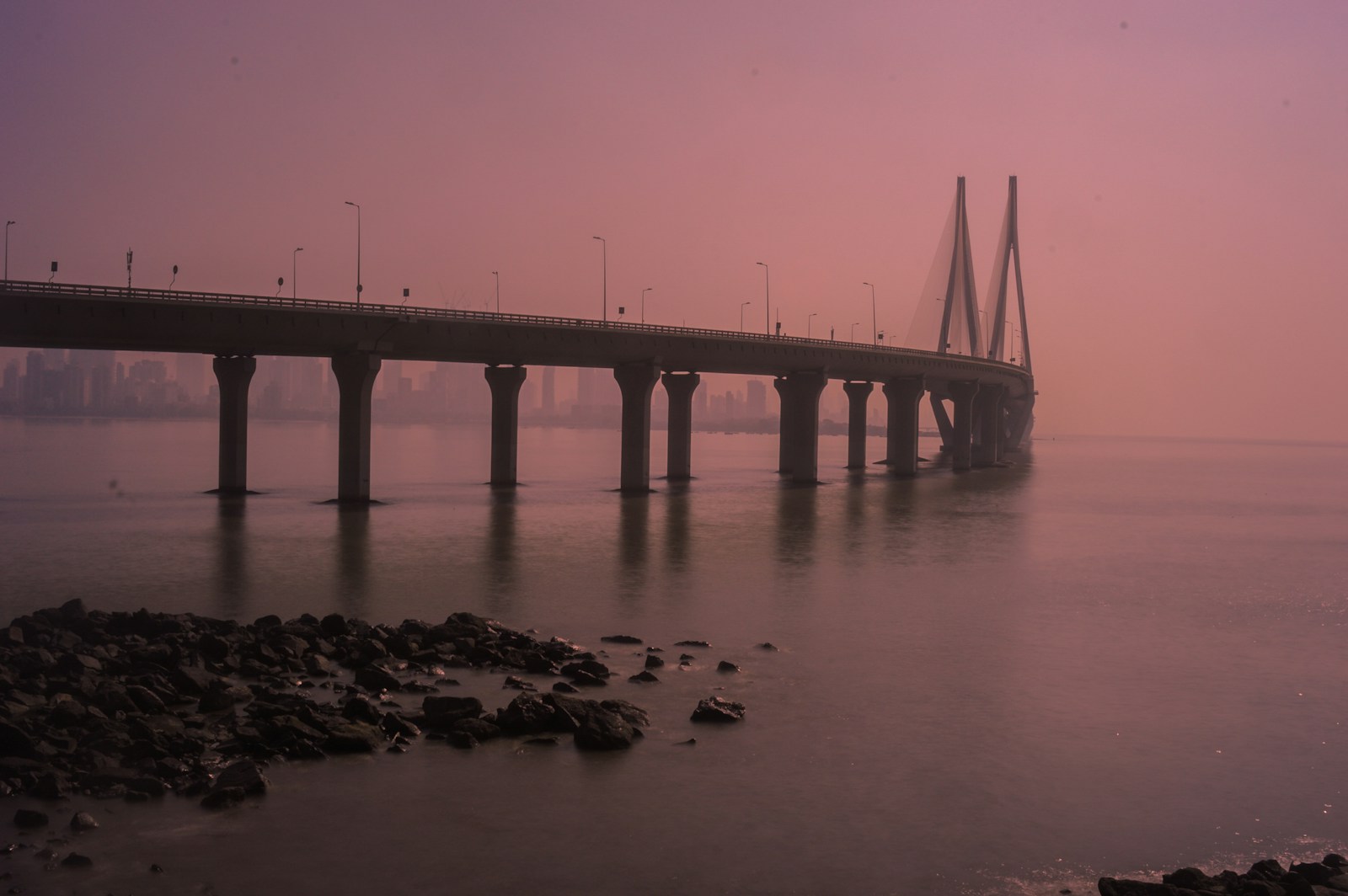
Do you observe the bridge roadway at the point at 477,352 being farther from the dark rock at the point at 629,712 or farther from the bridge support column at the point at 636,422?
the dark rock at the point at 629,712

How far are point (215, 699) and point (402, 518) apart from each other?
42273 millimetres

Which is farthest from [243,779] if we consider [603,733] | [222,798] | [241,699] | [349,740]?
[603,733]

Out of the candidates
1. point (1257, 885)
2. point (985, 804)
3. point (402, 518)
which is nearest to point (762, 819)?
point (985, 804)

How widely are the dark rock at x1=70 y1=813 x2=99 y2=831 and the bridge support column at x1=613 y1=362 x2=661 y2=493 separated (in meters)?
69.1

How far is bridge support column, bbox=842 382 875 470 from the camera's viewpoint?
394 ft

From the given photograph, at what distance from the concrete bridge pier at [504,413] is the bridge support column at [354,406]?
52.9ft

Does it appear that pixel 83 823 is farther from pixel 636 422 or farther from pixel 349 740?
pixel 636 422

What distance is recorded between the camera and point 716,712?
21.4 m

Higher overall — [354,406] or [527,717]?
[354,406]

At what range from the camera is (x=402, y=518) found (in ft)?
205

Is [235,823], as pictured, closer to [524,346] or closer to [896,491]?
[524,346]

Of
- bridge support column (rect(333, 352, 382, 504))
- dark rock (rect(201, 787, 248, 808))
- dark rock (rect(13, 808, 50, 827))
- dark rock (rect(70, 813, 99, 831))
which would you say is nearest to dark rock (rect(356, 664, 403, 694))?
dark rock (rect(201, 787, 248, 808))

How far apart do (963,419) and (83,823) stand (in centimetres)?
12379

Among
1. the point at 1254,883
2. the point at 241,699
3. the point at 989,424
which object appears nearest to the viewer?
the point at 1254,883
